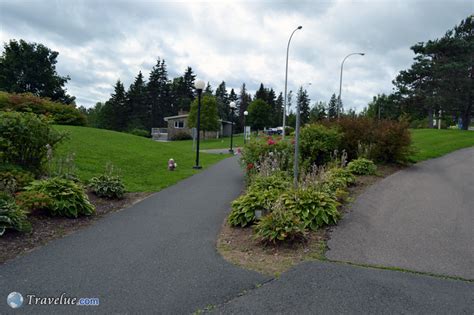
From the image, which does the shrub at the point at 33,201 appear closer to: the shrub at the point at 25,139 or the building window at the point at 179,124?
the shrub at the point at 25,139

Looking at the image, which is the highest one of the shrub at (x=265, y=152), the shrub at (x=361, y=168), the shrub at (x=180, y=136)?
the shrub at (x=180, y=136)

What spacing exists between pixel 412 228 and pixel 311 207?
176 cm

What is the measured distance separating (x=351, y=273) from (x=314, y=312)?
3.27 feet

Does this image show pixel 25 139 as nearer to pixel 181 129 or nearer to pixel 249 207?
pixel 249 207

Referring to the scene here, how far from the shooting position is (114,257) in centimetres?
407

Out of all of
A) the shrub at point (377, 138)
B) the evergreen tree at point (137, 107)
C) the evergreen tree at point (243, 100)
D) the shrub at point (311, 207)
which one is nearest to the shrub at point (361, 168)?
the shrub at point (377, 138)

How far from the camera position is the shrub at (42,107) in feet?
55.0

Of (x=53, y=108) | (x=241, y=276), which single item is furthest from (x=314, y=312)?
(x=53, y=108)

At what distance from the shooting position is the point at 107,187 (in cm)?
724

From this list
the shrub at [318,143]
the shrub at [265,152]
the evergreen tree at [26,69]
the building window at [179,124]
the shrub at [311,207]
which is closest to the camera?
the shrub at [311,207]

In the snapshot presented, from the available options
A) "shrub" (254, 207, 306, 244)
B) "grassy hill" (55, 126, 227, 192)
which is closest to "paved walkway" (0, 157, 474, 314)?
"shrub" (254, 207, 306, 244)

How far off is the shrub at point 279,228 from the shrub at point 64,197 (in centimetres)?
352

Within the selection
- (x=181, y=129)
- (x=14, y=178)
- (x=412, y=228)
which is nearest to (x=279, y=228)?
(x=412, y=228)

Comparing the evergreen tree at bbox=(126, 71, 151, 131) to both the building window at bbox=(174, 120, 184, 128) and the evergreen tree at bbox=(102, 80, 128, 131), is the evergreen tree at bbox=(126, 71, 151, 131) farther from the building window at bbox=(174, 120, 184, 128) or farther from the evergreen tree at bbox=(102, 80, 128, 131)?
the building window at bbox=(174, 120, 184, 128)
